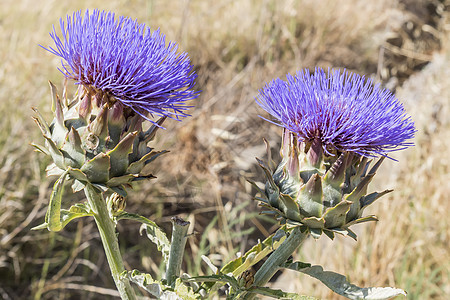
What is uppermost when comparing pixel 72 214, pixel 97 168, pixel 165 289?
pixel 97 168

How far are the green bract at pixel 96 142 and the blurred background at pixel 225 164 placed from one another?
33.7 inches

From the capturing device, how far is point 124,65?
40.9 inches

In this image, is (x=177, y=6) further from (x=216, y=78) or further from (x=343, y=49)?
(x=343, y=49)

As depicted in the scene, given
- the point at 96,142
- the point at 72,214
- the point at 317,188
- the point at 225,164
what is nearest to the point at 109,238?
the point at 72,214

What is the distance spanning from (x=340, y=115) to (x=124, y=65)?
464 mm

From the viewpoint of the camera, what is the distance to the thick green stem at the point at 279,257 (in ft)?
3.56

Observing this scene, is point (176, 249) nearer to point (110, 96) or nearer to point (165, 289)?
point (165, 289)

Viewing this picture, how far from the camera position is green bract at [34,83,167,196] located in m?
1.02

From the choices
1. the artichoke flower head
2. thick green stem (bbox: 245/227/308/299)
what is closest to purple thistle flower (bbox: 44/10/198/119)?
the artichoke flower head

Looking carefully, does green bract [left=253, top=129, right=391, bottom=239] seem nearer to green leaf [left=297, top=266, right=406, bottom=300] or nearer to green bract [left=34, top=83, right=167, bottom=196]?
green leaf [left=297, top=266, right=406, bottom=300]

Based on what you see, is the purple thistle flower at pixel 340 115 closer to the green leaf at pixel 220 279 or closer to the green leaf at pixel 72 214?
the green leaf at pixel 220 279

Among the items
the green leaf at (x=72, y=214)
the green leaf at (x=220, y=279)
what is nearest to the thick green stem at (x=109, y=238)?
the green leaf at (x=72, y=214)

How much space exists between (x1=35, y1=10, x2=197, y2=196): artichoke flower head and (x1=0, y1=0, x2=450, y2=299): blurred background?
0.88m

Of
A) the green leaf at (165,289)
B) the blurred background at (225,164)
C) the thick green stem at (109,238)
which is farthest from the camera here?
the blurred background at (225,164)
